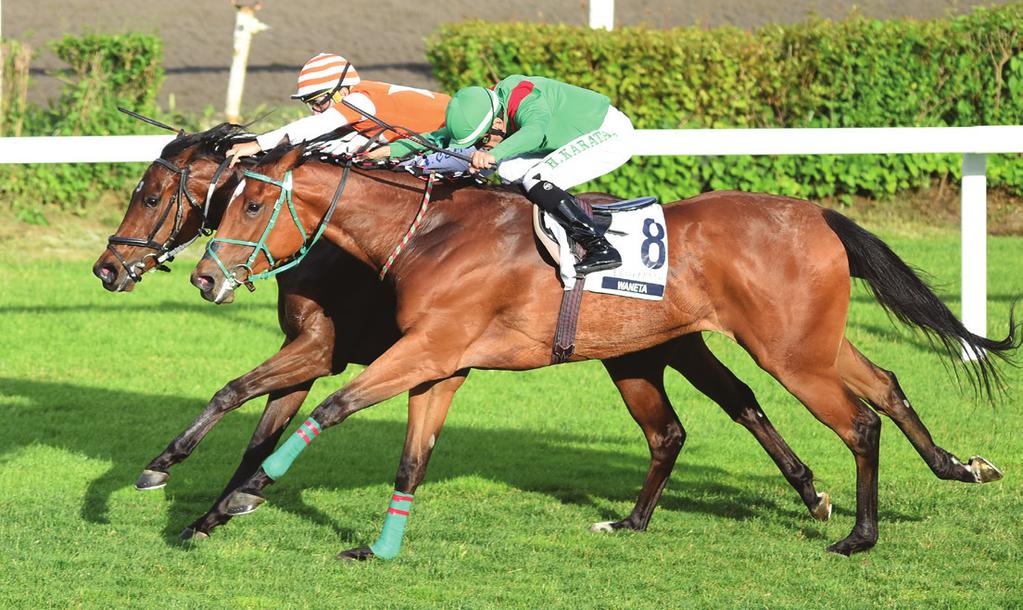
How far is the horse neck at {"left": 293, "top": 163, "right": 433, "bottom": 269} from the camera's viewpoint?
5.62m

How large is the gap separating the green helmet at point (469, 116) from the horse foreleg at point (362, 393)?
0.76 meters

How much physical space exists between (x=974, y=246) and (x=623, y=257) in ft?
11.3

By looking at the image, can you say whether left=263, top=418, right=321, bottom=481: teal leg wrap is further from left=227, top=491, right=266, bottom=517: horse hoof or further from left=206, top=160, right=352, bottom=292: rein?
left=206, top=160, right=352, bottom=292: rein

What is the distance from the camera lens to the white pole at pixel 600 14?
12391mm

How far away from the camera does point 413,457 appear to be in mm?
5613

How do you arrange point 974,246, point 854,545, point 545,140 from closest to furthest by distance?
point 854,545
point 545,140
point 974,246

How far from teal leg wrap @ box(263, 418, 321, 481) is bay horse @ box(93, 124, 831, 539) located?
0.56 meters

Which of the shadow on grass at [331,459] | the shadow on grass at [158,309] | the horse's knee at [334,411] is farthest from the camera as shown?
the shadow on grass at [158,309]

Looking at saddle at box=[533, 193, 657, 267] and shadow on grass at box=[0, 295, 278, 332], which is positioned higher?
saddle at box=[533, 193, 657, 267]

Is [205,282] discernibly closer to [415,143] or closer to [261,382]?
[261,382]

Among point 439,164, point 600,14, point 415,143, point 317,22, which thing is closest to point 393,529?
point 439,164

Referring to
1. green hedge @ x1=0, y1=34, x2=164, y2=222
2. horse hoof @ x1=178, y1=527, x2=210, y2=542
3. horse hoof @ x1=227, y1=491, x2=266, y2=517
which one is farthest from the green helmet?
green hedge @ x1=0, y1=34, x2=164, y2=222

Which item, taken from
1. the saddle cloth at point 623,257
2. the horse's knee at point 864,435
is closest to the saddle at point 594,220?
the saddle cloth at point 623,257

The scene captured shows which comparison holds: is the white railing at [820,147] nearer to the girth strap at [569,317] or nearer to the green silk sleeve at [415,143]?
the green silk sleeve at [415,143]
